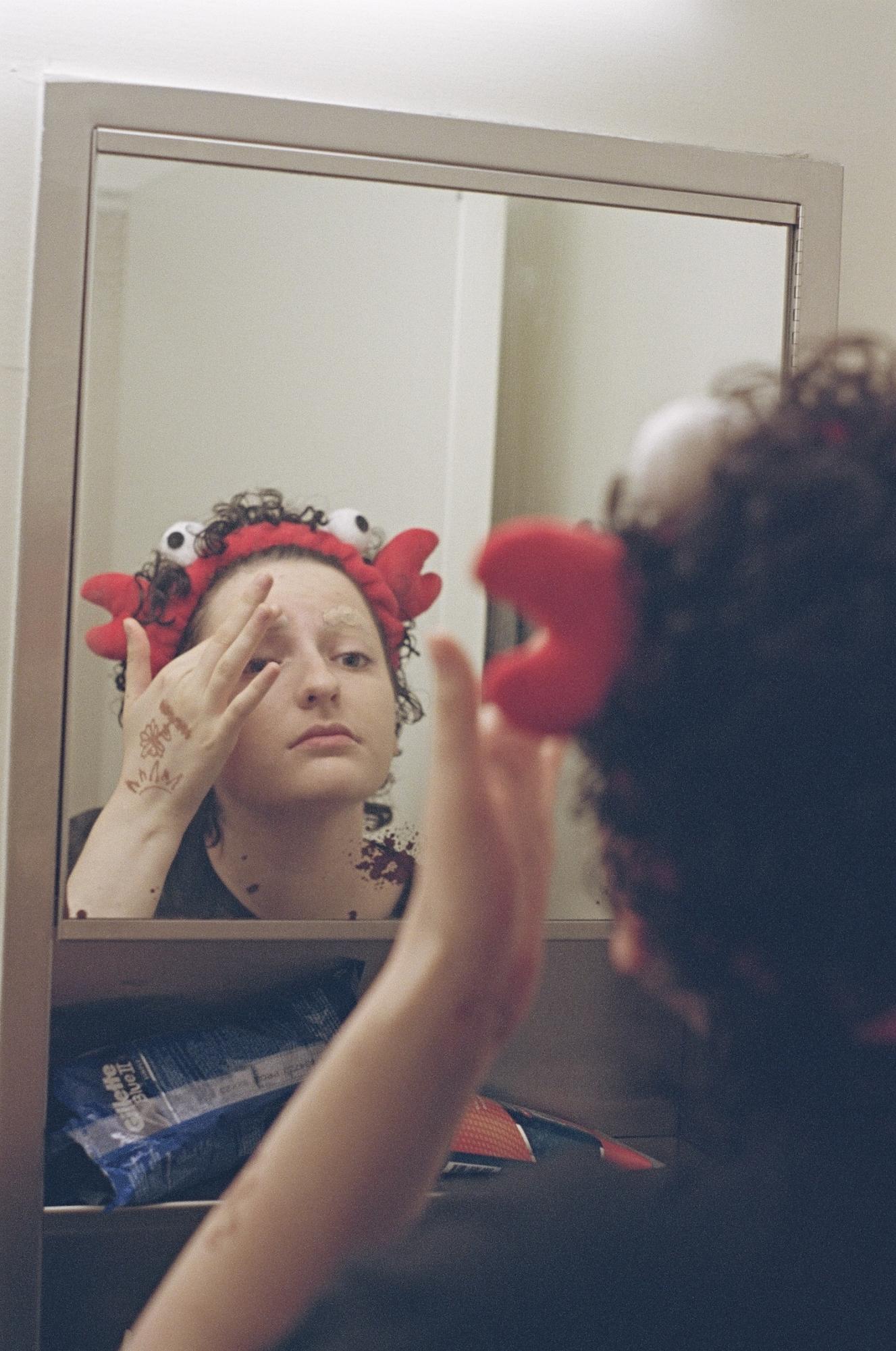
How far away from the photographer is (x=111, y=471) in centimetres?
86

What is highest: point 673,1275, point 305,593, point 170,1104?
point 305,593

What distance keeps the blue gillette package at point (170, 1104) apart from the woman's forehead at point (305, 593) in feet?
0.94

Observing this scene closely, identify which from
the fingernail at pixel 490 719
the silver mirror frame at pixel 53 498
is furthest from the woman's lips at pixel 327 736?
the fingernail at pixel 490 719

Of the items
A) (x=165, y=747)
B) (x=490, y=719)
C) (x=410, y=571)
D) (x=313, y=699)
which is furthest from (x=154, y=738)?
(x=490, y=719)

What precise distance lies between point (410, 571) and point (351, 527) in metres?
0.05

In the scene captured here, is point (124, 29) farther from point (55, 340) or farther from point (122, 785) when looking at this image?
point (122, 785)

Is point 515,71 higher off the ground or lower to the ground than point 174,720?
higher

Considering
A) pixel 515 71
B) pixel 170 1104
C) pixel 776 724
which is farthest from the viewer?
pixel 515 71

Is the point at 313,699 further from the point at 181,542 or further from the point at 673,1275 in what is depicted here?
the point at 673,1275

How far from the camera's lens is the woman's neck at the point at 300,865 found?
878mm

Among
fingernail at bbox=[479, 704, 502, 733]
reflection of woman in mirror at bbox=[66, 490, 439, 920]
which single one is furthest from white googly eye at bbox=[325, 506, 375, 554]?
fingernail at bbox=[479, 704, 502, 733]

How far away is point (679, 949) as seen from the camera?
339 millimetres

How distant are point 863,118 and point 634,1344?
1.01 metres

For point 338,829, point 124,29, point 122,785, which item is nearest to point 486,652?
point 338,829
